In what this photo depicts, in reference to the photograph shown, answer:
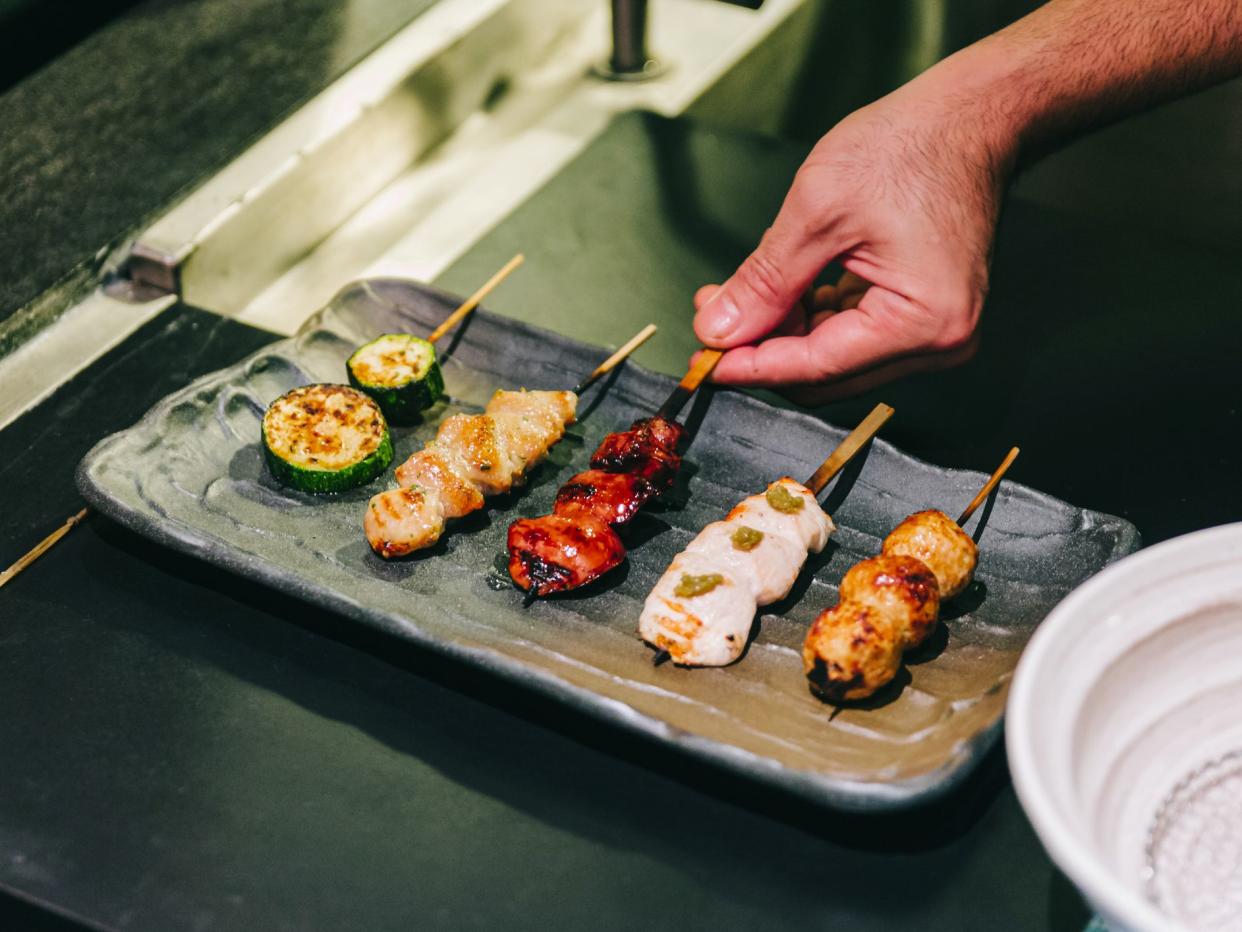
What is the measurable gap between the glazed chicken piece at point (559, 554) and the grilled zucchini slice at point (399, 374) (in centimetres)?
63

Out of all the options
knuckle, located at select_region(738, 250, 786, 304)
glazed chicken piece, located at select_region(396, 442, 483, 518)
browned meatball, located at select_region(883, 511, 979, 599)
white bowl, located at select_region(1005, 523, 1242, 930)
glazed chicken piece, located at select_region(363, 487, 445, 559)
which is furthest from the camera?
knuckle, located at select_region(738, 250, 786, 304)

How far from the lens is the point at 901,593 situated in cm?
252

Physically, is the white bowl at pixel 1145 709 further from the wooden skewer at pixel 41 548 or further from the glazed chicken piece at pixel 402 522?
the wooden skewer at pixel 41 548

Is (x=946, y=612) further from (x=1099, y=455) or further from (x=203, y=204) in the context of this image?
(x=203, y=204)

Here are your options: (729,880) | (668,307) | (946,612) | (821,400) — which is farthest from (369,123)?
(729,880)

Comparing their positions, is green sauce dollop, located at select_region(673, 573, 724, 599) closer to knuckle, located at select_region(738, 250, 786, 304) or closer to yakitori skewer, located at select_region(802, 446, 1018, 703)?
yakitori skewer, located at select_region(802, 446, 1018, 703)

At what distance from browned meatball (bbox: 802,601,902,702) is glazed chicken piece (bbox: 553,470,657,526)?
0.60m

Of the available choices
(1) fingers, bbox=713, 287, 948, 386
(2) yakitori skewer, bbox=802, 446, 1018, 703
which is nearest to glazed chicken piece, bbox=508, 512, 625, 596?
(2) yakitori skewer, bbox=802, 446, 1018, 703

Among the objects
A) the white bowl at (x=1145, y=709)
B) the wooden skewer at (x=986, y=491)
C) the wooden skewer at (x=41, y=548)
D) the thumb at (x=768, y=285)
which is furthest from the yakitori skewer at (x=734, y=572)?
the wooden skewer at (x=41, y=548)

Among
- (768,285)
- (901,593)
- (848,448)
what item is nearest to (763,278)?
(768,285)

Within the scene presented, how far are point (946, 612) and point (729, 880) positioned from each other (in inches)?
33.3

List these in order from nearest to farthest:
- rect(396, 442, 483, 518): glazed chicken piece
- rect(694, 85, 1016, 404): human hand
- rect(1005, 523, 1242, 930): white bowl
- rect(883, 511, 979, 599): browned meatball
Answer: rect(1005, 523, 1242, 930): white bowl → rect(883, 511, 979, 599): browned meatball → rect(396, 442, 483, 518): glazed chicken piece → rect(694, 85, 1016, 404): human hand

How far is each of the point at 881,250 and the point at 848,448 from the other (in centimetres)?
55

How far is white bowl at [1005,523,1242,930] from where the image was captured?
1.86m
